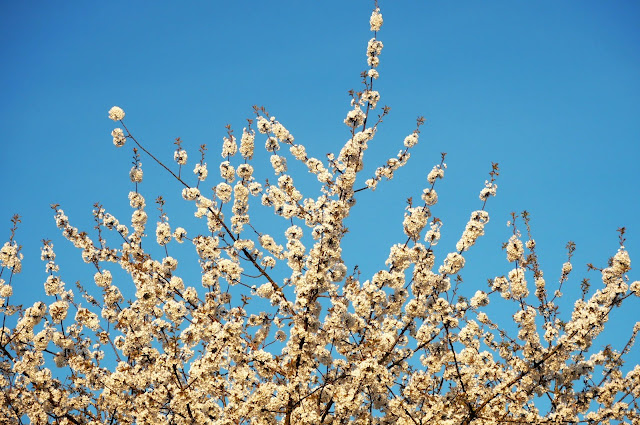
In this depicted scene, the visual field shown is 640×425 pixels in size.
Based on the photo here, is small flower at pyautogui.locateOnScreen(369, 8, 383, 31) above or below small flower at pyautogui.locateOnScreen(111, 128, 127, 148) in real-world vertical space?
above

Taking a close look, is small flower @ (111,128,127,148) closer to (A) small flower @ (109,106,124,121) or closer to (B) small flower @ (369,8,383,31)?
(A) small flower @ (109,106,124,121)

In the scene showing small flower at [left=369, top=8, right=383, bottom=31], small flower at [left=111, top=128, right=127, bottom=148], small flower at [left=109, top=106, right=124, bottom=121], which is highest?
small flower at [left=369, top=8, right=383, bottom=31]

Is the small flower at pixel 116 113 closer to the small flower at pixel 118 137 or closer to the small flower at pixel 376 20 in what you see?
the small flower at pixel 118 137

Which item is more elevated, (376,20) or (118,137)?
(376,20)

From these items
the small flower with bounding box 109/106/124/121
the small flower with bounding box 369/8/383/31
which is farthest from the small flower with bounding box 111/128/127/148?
the small flower with bounding box 369/8/383/31

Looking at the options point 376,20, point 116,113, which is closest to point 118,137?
point 116,113

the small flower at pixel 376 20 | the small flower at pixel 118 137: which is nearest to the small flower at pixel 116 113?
the small flower at pixel 118 137

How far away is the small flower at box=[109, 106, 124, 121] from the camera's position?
12.9 meters

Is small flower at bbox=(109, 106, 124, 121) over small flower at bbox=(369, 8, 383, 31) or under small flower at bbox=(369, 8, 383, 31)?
under

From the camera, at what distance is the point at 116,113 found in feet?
42.3

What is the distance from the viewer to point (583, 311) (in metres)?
11.2

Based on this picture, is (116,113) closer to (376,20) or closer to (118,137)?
(118,137)

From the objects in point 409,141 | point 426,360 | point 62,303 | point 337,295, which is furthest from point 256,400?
point 409,141

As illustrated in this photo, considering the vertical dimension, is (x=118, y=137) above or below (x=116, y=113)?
below
